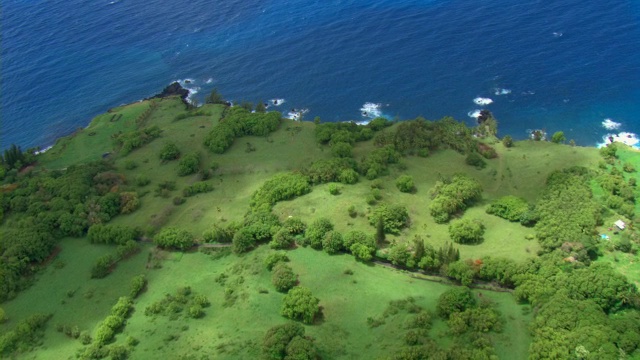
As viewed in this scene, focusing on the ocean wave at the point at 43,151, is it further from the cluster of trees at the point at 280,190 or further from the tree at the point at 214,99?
the cluster of trees at the point at 280,190

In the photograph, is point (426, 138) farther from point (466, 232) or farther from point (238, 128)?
point (238, 128)

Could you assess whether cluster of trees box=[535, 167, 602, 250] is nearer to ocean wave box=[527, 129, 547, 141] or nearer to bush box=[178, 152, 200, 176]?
ocean wave box=[527, 129, 547, 141]

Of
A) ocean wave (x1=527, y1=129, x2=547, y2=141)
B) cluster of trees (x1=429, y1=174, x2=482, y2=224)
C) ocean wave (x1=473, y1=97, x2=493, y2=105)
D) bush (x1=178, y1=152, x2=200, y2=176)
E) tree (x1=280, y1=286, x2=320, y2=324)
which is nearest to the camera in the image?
tree (x1=280, y1=286, x2=320, y2=324)

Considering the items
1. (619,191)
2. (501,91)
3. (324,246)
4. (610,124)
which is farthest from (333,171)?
(610,124)

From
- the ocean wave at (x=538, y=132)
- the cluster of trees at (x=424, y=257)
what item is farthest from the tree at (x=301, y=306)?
the ocean wave at (x=538, y=132)

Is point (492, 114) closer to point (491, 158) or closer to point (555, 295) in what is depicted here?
point (491, 158)

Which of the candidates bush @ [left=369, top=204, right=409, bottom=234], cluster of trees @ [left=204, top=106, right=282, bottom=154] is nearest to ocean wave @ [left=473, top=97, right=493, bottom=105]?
cluster of trees @ [left=204, top=106, right=282, bottom=154]

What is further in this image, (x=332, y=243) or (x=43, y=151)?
(x=43, y=151)
